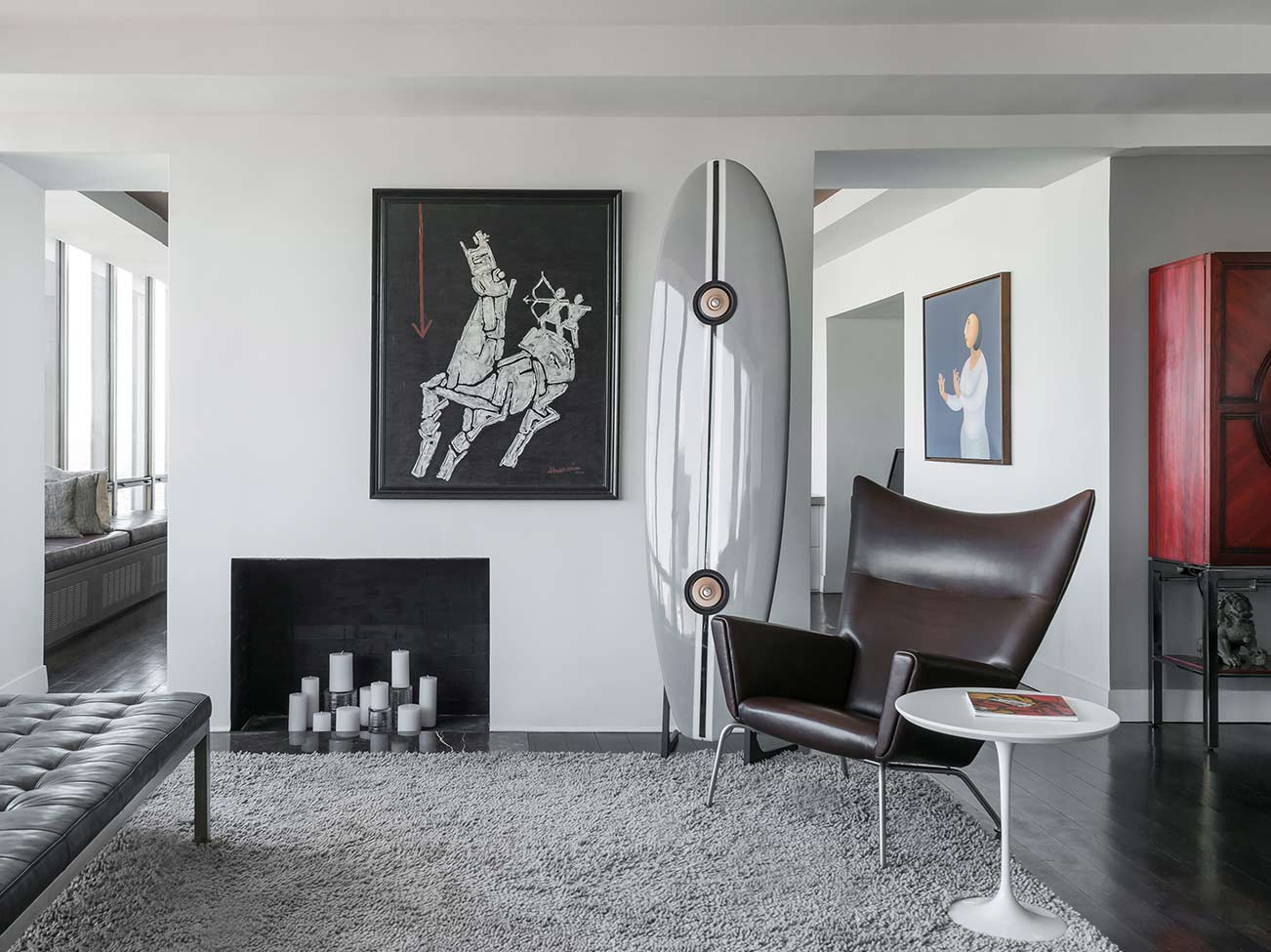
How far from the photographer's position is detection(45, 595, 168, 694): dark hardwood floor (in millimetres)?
4520

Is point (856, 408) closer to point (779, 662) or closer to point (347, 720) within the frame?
point (779, 662)

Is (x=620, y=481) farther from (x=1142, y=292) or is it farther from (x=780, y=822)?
(x=1142, y=292)

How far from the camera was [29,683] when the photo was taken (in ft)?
13.6

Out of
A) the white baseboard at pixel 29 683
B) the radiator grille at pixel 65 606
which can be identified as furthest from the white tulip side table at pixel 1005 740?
the radiator grille at pixel 65 606

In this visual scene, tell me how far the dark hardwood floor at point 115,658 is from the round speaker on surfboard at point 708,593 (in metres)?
2.49

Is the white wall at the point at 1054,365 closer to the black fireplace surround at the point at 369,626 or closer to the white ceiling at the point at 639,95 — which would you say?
the white ceiling at the point at 639,95

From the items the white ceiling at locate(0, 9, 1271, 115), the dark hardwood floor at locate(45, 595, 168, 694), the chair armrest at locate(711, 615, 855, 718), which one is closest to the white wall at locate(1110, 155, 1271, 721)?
the white ceiling at locate(0, 9, 1271, 115)

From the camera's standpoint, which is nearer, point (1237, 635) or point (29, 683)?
point (1237, 635)

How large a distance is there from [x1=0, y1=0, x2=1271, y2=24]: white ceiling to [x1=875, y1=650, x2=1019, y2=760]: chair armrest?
2074 millimetres

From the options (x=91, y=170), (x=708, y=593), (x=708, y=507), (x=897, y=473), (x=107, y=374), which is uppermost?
(x=91, y=170)

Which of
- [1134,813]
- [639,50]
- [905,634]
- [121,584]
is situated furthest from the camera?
[121,584]

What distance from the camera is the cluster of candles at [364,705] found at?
375 cm

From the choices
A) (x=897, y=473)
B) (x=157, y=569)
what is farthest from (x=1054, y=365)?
(x=157, y=569)

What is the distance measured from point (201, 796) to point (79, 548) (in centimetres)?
365
